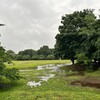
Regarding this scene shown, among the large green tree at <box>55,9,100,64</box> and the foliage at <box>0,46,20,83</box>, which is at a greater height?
the large green tree at <box>55,9,100,64</box>

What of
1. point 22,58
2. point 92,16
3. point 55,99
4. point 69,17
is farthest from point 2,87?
point 22,58

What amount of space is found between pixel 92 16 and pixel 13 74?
104 feet

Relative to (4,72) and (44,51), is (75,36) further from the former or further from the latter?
(44,51)

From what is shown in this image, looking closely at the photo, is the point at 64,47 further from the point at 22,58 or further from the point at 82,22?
the point at 22,58

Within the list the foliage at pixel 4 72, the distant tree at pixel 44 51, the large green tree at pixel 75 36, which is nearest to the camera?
the foliage at pixel 4 72

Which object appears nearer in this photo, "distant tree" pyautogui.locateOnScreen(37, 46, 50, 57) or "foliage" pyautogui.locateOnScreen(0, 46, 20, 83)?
"foliage" pyautogui.locateOnScreen(0, 46, 20, 83)

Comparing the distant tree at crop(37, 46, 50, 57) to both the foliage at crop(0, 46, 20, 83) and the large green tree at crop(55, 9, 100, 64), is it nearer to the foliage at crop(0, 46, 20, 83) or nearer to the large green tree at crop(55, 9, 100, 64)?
the large green tree at crop(55, 9, 100, 64)

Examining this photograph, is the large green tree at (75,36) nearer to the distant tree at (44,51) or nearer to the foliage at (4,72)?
the foliage at (4,72)

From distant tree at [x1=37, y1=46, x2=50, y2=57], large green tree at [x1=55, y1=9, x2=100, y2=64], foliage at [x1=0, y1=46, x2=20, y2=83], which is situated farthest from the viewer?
distant tree at [x1=37, y1=46, x2=50, y2=57]

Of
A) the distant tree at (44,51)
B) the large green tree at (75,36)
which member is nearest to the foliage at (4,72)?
the large green tree at (75,36)

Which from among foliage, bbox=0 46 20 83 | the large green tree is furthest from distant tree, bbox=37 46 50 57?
foliage, bbox=0 46 20 83

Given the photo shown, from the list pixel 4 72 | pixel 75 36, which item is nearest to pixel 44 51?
pixel 75 36

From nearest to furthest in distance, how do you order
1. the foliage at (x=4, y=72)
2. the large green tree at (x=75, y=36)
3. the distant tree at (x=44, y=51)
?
the foliage at (x=4, y=72) → the large green tree at (x=75, y=36) → the distant tree at (x=44, y=51)

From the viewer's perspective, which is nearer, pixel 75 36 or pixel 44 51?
pixel 75 36
